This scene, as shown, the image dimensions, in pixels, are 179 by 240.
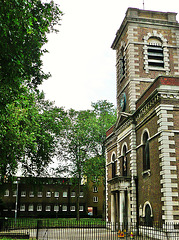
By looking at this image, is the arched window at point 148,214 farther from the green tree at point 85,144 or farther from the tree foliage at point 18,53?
the green tree at point 85,144

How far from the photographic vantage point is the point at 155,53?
24.2 m

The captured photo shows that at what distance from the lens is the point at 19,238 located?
62.2 ft

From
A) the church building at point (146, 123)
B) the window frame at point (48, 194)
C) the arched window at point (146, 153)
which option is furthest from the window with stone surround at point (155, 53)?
the window frame at point (48, 194)

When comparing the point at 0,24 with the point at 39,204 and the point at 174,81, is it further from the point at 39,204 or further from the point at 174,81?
the point at 39,204

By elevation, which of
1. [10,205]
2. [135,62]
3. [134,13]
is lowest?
[10,205]

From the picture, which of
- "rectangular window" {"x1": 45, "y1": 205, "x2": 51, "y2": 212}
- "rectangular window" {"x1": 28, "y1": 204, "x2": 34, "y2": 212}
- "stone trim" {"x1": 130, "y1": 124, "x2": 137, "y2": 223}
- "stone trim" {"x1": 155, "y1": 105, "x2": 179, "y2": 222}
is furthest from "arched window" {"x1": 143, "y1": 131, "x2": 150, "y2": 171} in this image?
"rectangular window" {"x1": 28, "y1": 204, "x2": 34, "y2": 212}

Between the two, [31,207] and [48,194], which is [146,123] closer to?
[48,194]

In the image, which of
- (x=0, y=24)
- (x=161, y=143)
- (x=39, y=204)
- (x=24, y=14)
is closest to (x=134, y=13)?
(x=161, y=143)

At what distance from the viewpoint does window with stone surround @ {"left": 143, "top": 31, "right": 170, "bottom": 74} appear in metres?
23.6

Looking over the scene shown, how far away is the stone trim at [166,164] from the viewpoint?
14820 mm

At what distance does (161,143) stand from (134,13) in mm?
14147

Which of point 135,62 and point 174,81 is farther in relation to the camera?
point 135,62

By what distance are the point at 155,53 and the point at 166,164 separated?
475 inches

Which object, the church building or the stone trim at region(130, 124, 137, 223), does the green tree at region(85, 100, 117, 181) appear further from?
the stone trim at region(130, 124, 137, 223)
